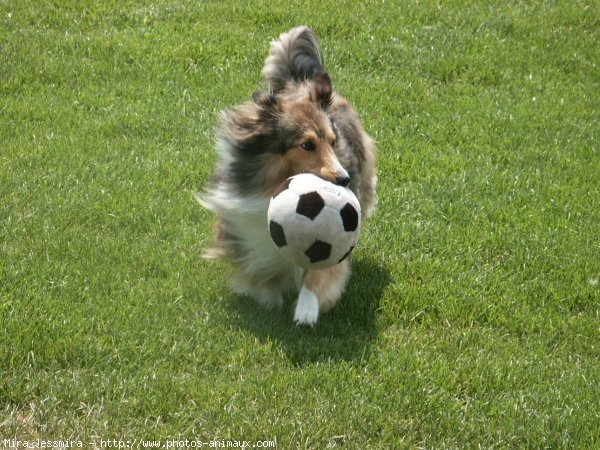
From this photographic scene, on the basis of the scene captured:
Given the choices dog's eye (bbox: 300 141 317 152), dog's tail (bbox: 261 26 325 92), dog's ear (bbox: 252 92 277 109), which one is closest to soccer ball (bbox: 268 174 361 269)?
dog's eye (bbox: 300 141 317 152)

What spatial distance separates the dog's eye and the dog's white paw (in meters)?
0.85

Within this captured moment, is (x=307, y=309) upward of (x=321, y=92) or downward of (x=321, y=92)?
downward

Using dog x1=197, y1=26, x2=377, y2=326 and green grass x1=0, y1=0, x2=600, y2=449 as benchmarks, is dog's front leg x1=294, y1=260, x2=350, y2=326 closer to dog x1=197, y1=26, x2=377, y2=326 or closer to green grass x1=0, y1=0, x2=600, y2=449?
dog x1=197, y1=26, x2=377, y2=326

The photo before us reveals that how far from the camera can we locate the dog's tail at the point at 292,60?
22.8ft

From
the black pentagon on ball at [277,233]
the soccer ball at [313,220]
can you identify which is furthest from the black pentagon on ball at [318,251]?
the black pentagon on ball at [277,233]

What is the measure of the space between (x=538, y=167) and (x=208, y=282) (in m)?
3.71

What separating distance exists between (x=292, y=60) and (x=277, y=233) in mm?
2088

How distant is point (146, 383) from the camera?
4805mm

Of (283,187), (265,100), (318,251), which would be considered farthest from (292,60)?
(318,251)

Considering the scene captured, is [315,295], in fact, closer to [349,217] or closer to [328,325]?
[328,325]

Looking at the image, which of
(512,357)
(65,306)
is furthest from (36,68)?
(512,357)

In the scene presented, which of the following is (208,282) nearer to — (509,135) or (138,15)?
(509,135)

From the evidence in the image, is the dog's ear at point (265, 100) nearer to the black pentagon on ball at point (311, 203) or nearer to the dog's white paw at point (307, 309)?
the black pentagon on ball at point (311, 203)

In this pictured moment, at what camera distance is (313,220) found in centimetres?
520
